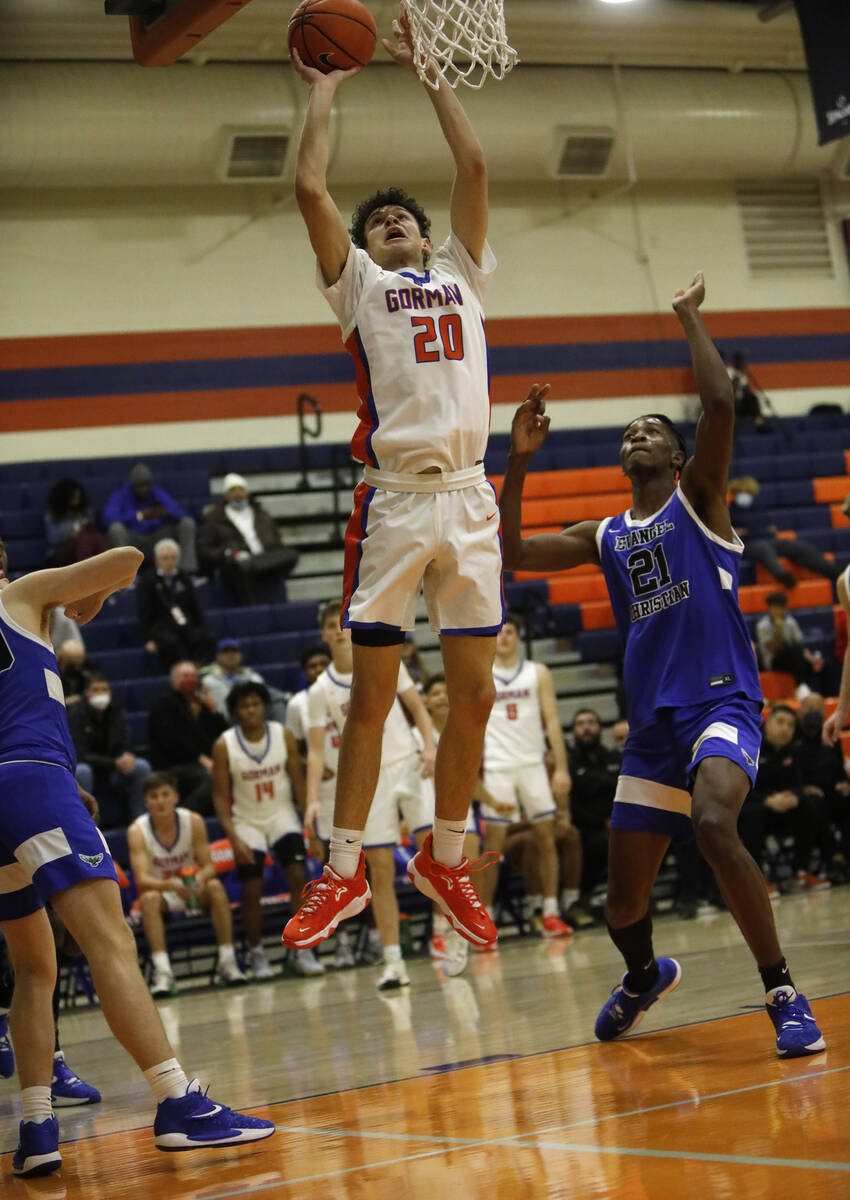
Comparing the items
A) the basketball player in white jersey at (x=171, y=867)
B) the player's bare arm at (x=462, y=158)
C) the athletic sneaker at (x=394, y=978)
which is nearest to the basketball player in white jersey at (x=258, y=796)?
the basketball player in white jersey at (x=171, y=867)

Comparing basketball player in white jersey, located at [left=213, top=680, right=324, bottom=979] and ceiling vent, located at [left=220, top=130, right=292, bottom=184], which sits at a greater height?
ceiling vent, located at [left=220, top=130, right=292, bottom=184]

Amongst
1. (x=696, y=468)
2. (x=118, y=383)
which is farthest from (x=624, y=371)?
(x=696, y=468)

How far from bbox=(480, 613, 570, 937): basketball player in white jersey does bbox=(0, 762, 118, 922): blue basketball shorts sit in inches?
232

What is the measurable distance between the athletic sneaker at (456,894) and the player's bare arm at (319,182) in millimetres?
1906

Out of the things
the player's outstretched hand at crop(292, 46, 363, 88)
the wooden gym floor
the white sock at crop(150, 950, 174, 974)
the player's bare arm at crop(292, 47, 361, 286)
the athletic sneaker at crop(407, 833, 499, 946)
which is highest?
the player's outstretched hand at crop(292, 46, 363, 88)

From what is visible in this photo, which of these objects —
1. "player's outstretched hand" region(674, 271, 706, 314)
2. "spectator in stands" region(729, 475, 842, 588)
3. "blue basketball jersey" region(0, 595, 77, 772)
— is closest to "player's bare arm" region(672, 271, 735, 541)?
"player's outstretched hand" region(674, 271, 706, 314)

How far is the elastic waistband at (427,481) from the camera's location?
4414 millimetres

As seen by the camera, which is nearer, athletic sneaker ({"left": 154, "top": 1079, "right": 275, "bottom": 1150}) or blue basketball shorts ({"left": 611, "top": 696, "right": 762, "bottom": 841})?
athletic sneaker ({"left": 154, "top": 1079, "right": 275, "bottom": 1150})

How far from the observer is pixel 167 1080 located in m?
4.00

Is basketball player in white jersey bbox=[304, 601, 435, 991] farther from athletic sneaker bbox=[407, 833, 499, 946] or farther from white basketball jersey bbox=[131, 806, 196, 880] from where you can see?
athletic sneaker bbox=[407, 833, 499, 946]

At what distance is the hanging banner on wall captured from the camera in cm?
1205

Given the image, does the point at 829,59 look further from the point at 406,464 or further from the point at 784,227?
the point at 406,464

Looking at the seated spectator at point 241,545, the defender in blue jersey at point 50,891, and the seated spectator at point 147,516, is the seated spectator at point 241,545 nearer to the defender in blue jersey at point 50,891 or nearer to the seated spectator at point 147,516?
the seated spectator at point 147,516

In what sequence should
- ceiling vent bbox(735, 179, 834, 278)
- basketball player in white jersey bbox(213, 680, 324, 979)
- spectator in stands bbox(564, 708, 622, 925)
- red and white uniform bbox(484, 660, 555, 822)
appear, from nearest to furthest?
basketball player in white jersey bbox(213, 680, 324, 979)
red and white uniform bbox(484, 660, 555, 822)
spectator in stands bbox(564, 708, 622, 925)
ceiling vent bbox(735, 179, 834, 278)
